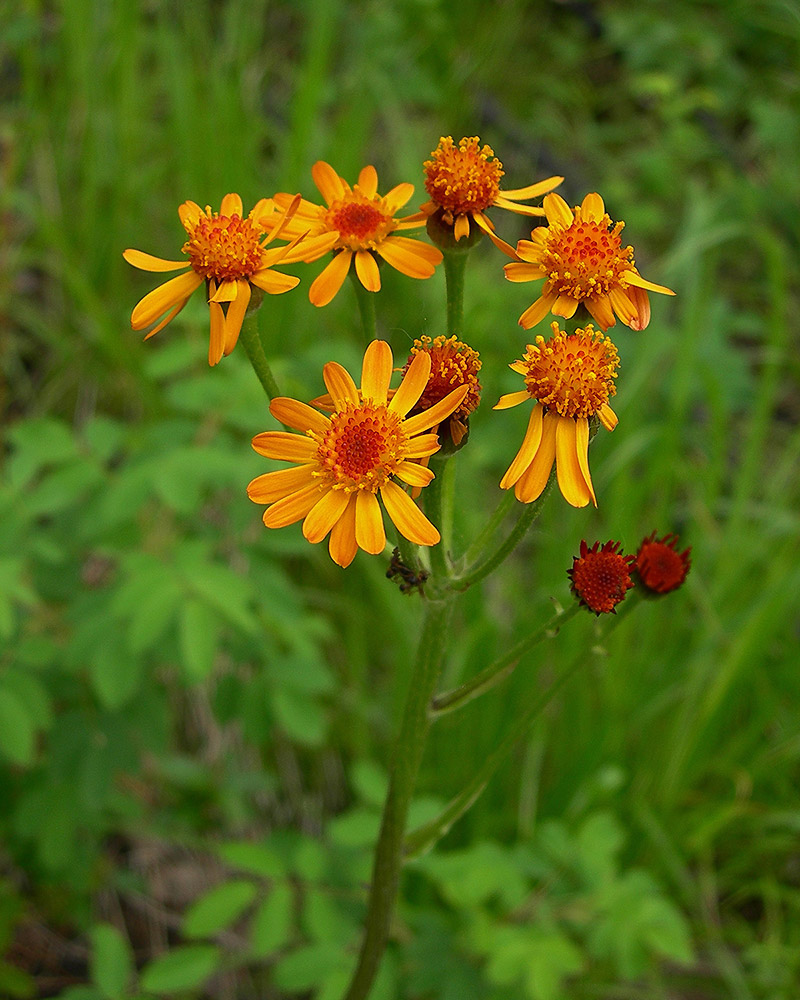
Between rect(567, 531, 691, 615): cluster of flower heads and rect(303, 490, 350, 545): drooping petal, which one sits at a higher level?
rect(303, 490, 350, 545): drooping petal

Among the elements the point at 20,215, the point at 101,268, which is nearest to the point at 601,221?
the point at 101,268

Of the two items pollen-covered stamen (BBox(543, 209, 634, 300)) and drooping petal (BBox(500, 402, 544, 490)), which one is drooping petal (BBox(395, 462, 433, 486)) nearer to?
drooping petal (BBox(500, 402, 544, 490))

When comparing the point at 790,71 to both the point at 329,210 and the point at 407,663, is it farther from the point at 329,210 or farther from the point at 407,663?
the point at 329,210

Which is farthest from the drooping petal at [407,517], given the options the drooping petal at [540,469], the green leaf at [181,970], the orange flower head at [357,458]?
the green leaf at [181,970]

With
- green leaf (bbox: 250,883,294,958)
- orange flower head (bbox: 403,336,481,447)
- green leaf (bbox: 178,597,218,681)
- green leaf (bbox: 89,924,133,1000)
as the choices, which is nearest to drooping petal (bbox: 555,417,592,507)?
orange flower head (bbox: 403,336,481,447)

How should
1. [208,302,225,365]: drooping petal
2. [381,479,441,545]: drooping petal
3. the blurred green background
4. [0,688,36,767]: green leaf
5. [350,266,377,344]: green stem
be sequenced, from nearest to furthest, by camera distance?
[381,479,441,545]: drooping petal < [208,302,225,365]: drooping petal < [350,266,377,344]: green stem < [0,688,36,767]: green leaf < the blurred green background

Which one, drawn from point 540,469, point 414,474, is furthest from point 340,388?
point 540,469

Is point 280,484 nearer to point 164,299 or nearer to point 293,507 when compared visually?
point 293,507
